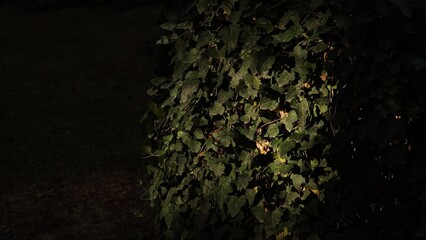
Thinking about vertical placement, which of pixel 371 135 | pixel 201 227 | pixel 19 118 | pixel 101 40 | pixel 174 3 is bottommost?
pixel 101 40

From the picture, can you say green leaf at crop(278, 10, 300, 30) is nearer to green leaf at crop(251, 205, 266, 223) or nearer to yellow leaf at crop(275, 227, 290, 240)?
green leaf at crop(251, 205, 266, 223)

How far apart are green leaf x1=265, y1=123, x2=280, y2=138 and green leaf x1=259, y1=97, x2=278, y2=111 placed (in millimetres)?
104

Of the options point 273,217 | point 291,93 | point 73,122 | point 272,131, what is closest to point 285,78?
point 291,93

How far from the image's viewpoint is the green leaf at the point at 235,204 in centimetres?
421

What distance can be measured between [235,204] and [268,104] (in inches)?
24.7

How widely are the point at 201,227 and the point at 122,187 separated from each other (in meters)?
2.90

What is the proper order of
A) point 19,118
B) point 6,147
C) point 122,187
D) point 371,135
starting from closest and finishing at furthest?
point 371,135, point 122,187, point 6,147, point 19,118

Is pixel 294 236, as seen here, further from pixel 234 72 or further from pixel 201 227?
pixel 234 72

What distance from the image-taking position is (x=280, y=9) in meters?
4.01

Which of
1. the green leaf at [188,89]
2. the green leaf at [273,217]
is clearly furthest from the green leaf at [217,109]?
the green leaf at [273,217]

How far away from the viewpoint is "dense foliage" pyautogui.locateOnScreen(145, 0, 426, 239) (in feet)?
11.9

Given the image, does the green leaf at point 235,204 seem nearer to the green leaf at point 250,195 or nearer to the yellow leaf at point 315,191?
the green leaf at point 250,195

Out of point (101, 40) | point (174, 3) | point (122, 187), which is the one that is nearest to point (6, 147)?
point (122, 187)

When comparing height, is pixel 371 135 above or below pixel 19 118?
above
